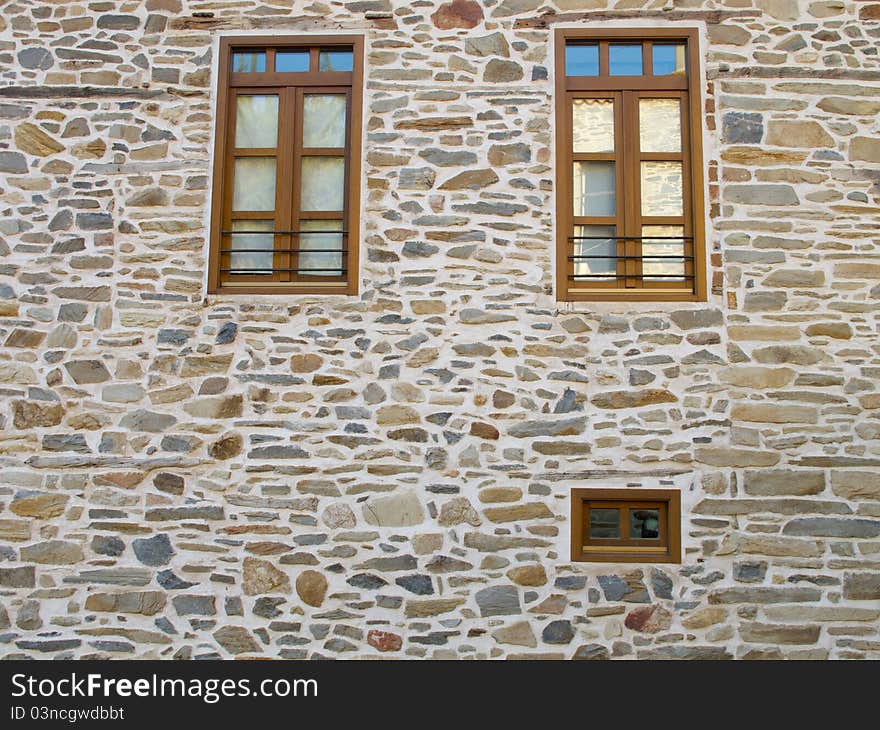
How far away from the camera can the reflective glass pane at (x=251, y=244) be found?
5680 millimetres

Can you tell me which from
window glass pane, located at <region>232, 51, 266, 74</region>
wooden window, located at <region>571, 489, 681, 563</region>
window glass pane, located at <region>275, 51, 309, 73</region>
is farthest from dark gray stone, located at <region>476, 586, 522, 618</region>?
window glass pane, located at <region>232, 51, 266, 74</region>

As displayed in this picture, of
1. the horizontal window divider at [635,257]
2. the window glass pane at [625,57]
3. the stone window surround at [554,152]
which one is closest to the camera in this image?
the stone window surround at [554,152]

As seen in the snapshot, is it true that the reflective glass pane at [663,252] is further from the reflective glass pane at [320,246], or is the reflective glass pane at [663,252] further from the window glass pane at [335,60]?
the window glass pane at [335,60]

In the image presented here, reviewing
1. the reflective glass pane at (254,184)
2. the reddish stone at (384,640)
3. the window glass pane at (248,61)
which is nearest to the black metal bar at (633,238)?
the reflective glass pane at (254,184)

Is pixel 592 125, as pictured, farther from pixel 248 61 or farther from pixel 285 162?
pixel 248 61

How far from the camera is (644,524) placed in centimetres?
530

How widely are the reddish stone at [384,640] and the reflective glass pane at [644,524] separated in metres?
1.55

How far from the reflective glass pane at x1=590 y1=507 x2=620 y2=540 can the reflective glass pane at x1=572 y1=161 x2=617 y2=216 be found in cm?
191

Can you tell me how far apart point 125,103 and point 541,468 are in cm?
358

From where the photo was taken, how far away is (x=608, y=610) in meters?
5.16

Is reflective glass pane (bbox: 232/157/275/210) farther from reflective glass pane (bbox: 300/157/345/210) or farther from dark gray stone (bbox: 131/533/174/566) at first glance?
dark gray stone (bbox: 131/533/174/566)

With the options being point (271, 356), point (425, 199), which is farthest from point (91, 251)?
point (425, 199)

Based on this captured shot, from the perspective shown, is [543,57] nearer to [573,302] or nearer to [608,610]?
[573,302]

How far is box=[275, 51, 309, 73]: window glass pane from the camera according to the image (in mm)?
5816
